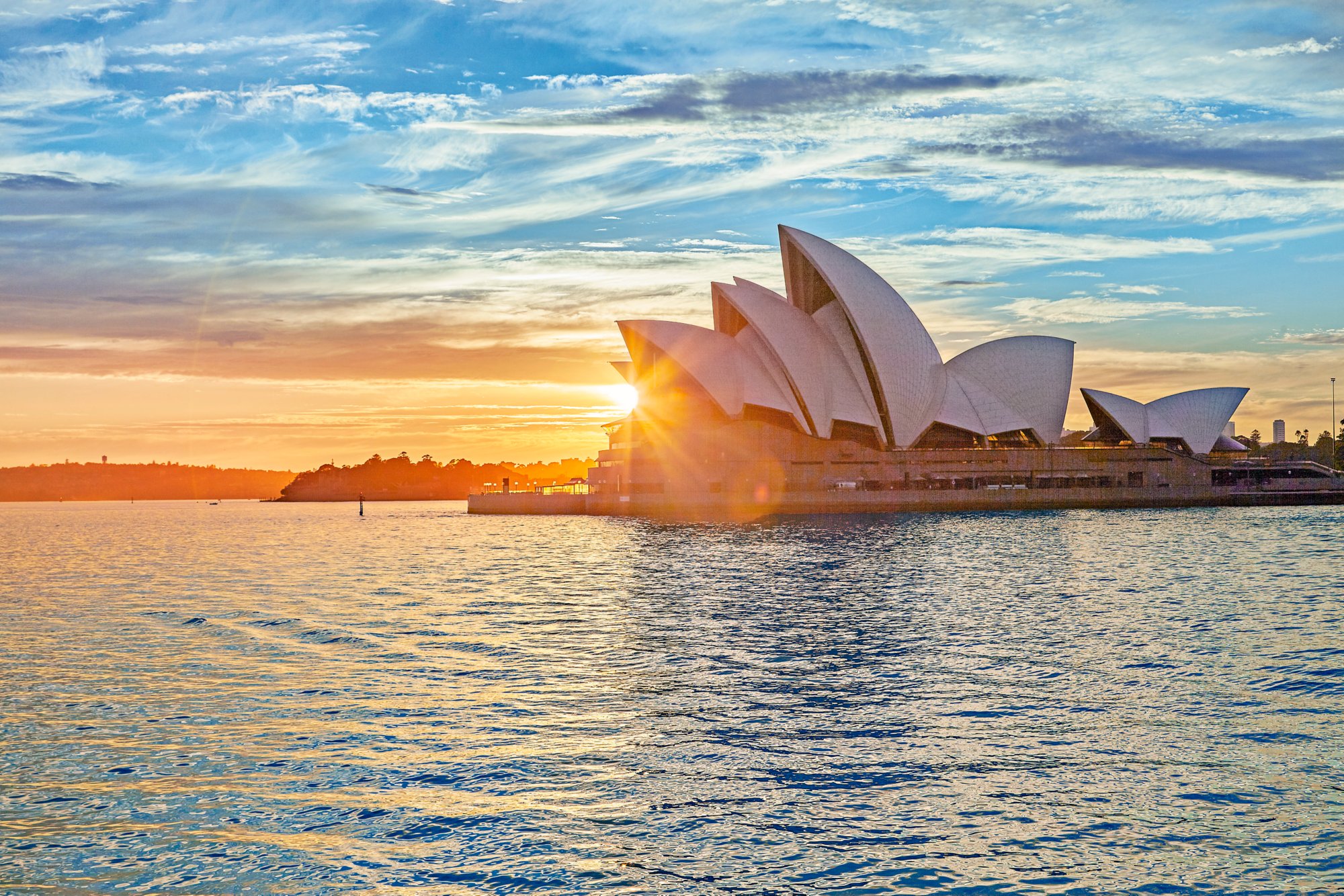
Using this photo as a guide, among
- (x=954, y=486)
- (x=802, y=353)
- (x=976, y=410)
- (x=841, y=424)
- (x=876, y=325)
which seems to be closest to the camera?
(x=876, y=325)

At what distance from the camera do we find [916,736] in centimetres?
1175

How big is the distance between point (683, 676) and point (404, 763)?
536 centimetres

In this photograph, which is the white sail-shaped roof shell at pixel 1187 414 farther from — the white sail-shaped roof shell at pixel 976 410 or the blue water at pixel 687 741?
the blue water at pixel 687 741

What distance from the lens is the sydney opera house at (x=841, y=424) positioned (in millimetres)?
77875

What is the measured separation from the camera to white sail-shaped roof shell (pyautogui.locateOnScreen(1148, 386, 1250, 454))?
9556cm

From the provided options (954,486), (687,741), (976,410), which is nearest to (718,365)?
(954,486)

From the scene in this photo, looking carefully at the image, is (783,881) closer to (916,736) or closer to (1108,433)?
(916,736)

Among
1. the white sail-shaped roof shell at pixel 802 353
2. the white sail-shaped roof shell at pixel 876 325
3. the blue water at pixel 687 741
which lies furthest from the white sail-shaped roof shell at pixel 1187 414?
the blue water at pixel 687 741

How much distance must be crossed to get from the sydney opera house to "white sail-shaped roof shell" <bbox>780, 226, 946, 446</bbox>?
0.14m

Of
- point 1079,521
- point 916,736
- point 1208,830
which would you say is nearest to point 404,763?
point 916,736

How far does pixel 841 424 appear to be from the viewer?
83.9 m

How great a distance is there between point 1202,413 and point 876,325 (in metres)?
40.0

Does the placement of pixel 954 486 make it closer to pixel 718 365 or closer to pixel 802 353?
pixel 802 353

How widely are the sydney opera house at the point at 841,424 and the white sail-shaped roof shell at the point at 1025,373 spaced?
13 centimetres
